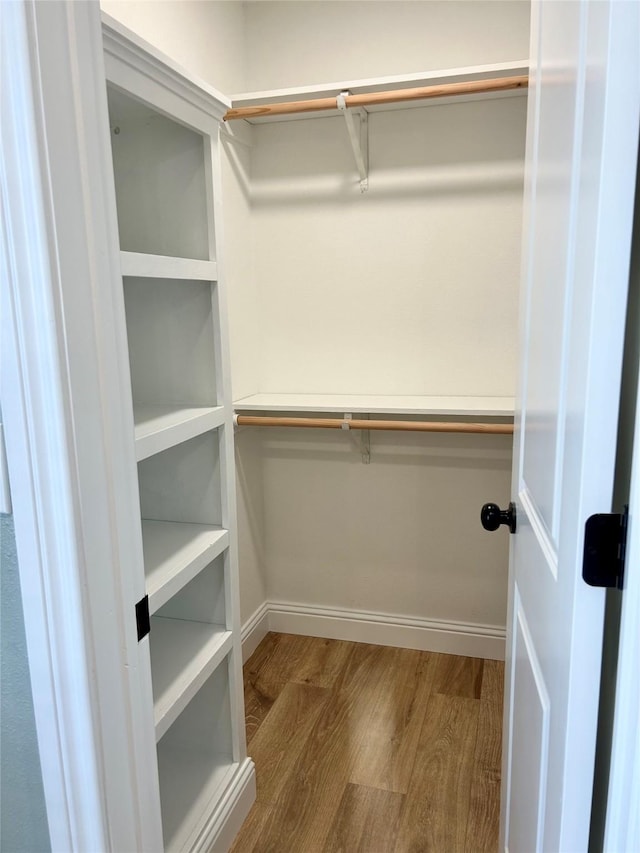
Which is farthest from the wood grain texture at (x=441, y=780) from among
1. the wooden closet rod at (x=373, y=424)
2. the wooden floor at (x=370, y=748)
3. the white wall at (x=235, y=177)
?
the wooden closet rod at (x=373, y=424)

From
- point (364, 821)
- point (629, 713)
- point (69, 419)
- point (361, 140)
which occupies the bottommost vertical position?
point (364, 821)

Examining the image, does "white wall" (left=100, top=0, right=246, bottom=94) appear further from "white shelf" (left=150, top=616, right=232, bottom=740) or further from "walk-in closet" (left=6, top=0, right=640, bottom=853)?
"white shelf" (left=150, top=616, right=232, bottom=740)

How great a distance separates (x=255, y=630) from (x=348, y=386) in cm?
106

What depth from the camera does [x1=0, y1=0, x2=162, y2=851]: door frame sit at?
27.4 inches

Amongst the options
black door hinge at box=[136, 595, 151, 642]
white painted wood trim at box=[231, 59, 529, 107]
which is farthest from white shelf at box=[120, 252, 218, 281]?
white painted wood trim at box=[231, 59, 529, 107]

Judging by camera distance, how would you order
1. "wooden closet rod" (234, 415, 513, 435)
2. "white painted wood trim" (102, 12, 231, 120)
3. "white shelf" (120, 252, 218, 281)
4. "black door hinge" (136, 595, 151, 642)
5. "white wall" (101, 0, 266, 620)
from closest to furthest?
1. "black door hinge" (136, 595, 151, 642)
2. "white painted wood trim" (102, 12, 231, 120)
3. "white shelf" (120, 252, 218, 281)
4. "white wall" (101, 0, 266, 620)
5. "wooden closet rod" (234, 415, 513, 435)

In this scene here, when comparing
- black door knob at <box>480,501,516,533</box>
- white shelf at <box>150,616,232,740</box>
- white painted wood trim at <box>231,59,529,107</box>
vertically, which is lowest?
white shelf at <box>150,616,232,740</box>

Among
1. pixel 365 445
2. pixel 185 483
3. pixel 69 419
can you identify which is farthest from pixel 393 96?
pixel 69 419

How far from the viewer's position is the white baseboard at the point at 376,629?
2.46 meters

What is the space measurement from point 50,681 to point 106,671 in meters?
0.07

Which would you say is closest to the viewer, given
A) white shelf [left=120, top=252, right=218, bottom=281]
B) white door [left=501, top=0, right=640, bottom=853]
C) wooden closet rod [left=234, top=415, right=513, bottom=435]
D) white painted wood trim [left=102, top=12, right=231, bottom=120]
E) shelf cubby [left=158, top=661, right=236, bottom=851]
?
white door [left=501, top=0, right=640, bottom=853]

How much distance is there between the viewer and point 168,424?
1312 mm

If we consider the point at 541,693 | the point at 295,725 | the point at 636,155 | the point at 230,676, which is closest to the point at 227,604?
the point at 230,676

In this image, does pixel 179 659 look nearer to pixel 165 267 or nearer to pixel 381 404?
pixel 165 267
